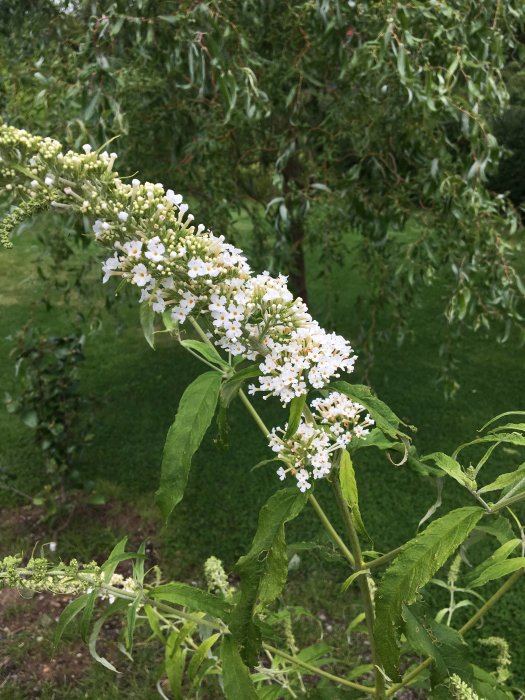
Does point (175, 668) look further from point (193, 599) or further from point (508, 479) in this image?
point (508, 479)

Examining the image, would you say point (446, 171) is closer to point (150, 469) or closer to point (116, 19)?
point (116, 19)

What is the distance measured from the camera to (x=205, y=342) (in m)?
1.21

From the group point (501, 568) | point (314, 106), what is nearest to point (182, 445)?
point (501, 568)

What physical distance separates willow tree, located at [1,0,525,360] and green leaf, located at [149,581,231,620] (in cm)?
185

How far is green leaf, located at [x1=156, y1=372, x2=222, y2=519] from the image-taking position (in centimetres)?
98

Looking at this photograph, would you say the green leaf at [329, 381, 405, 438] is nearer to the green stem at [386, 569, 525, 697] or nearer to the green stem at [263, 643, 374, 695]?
the green stem at [386, 569, 525, 697]

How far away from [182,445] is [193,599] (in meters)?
0.46

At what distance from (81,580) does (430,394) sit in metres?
3.72

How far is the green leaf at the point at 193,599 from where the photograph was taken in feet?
4.15

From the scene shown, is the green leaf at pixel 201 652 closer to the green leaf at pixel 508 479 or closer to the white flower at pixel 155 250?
the green leaf at pixel 508 479

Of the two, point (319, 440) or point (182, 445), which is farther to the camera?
point (319, 440)

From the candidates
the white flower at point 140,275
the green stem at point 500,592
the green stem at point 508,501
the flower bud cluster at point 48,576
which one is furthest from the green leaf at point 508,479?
the flower bud cluster at point 48,576

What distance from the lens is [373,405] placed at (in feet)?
3.43

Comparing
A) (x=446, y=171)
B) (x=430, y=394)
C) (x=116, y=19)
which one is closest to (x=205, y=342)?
(x=116, y=19)
